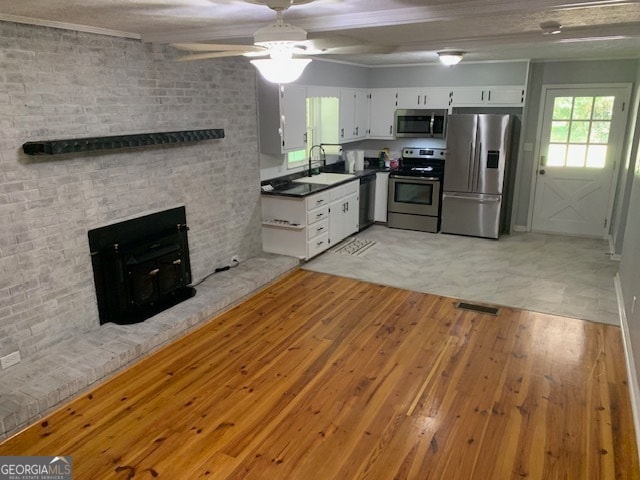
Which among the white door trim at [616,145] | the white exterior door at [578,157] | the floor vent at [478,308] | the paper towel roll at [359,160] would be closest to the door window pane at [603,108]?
the white exterior door at [578,157]

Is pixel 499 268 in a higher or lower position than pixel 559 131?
lower

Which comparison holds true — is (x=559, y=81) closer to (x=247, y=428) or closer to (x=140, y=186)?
(x=140, y=186)

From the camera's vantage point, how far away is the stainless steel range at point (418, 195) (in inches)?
268

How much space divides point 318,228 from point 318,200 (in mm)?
343

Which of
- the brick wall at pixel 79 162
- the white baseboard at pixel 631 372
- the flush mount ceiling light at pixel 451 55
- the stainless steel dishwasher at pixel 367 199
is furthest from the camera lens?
the stainless steel dishwasher at pixel 367 199

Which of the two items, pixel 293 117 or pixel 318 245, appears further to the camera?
pixel 318 245

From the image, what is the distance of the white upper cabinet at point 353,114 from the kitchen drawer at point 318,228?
1549mm

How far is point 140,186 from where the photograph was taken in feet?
12.7

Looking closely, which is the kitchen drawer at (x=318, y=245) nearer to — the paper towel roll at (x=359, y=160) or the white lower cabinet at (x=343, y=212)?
the white lower cabinet at (x=343, y=212)

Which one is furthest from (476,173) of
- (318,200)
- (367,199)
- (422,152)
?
(318,200)

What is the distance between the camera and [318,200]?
548 centimetres

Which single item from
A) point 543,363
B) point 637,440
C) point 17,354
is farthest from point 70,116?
point 637,440

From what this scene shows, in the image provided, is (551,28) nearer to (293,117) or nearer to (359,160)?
(293,117)

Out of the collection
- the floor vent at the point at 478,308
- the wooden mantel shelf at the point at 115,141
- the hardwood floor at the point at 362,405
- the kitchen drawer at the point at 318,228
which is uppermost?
the wooden mantel shelf at the point at 115,141
